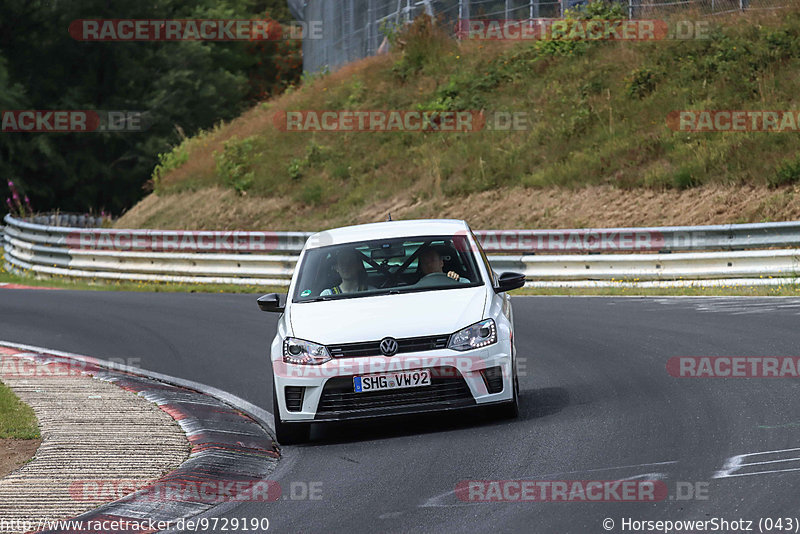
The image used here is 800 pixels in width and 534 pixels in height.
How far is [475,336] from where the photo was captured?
356 inches

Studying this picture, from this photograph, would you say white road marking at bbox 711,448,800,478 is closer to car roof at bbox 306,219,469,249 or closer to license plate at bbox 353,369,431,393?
license plate at bbox 353,369,431,393

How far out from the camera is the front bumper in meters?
8.87

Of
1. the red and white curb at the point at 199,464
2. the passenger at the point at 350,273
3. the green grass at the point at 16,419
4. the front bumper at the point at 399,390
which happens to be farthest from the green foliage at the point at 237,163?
the front bumper at the point at 399,390

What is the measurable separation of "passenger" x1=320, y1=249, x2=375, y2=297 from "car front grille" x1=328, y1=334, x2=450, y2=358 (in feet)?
3.51

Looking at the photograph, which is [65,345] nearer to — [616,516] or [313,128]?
[616,516]

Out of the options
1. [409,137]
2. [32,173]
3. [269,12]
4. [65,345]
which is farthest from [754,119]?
[269,12]

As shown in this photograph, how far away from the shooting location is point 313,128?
3594cm

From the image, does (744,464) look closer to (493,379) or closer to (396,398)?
(493,379)

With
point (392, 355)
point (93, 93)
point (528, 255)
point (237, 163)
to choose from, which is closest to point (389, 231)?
point (392, 355)

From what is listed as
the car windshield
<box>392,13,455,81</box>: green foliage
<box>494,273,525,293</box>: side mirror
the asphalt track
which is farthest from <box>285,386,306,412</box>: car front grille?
<box>392,13,455,81</box>: green foliage

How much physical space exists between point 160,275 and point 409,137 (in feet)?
33.5

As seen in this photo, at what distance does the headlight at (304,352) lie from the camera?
354 inches

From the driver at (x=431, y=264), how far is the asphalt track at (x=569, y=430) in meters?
1.20

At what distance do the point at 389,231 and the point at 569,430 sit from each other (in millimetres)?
2715
